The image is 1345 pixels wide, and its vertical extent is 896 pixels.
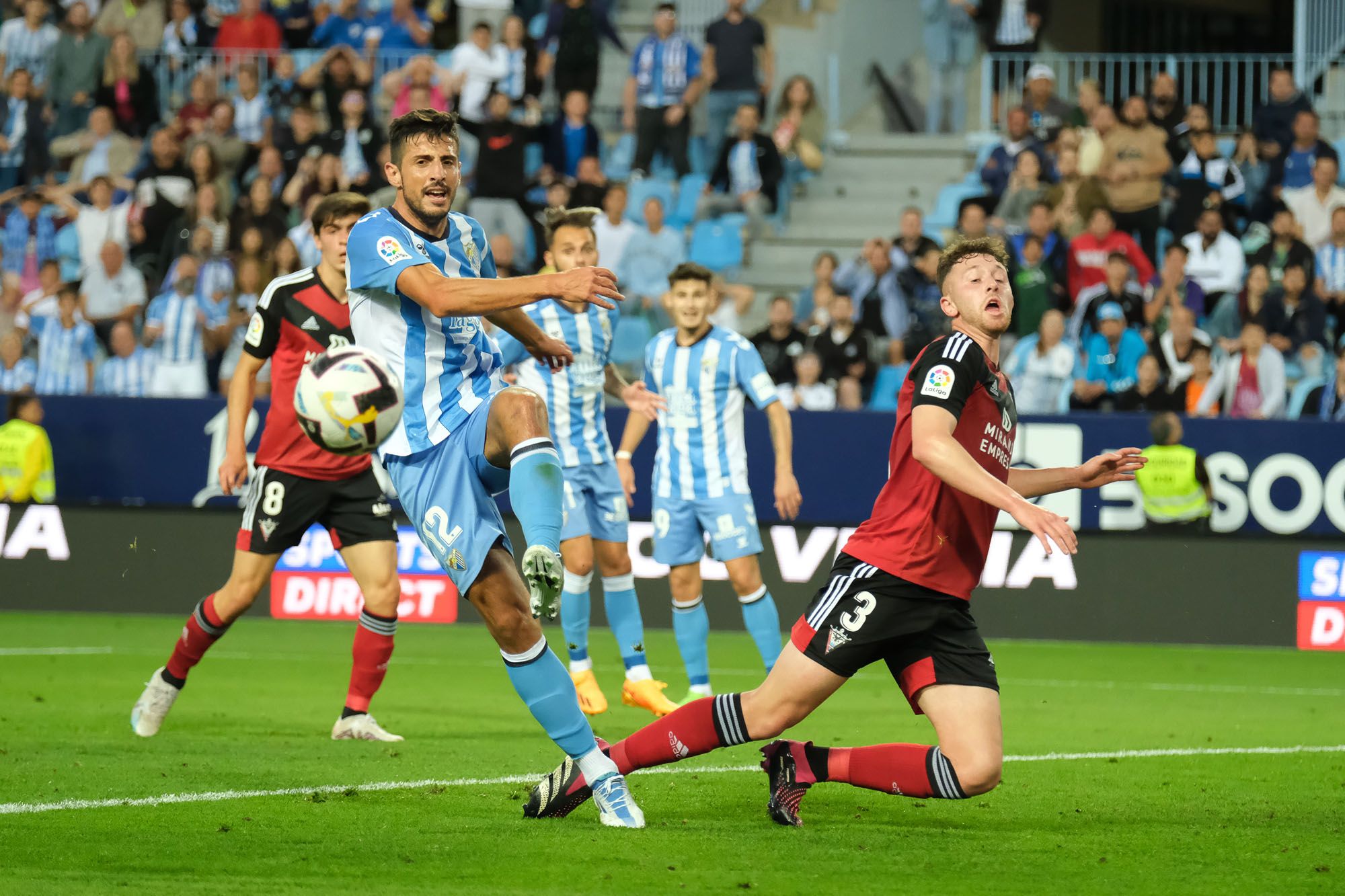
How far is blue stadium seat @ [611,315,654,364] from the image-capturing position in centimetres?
1778

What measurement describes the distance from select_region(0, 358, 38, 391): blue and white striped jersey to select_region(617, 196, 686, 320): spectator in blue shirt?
6.27 meters

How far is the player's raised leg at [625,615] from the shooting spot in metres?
9.50

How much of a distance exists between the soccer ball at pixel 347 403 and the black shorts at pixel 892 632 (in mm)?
1454

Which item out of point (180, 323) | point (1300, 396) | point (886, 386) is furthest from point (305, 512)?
point (1300, 396)

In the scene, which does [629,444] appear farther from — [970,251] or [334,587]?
[970,251]

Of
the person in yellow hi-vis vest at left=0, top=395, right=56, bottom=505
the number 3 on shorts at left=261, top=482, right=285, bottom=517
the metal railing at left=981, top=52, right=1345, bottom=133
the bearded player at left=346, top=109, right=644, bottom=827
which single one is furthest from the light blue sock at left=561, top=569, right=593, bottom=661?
the metal railing at left=981, top=52, right=1345, bottom=133

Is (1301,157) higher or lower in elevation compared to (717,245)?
higher

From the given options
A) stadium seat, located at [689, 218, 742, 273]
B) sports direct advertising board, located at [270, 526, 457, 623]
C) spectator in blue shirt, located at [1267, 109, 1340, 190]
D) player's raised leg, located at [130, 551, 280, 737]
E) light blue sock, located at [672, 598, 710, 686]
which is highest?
spectator in blue shirt, located at [1267, 109, 1340, 190]

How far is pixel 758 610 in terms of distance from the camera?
391 inches

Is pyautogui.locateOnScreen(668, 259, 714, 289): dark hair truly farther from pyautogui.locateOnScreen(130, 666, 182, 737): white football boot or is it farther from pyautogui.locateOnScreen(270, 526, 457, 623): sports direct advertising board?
pyautogui.locateOnScreen(270, 526, 457, 623): sports direct advertising board

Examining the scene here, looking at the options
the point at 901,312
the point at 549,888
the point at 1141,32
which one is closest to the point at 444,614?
the point at 901,312

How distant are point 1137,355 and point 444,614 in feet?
22.0

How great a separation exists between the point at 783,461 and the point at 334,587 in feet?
18.6

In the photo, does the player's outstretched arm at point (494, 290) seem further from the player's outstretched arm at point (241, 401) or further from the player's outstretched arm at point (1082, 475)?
the player's outstretched arm at point (241, 401)
